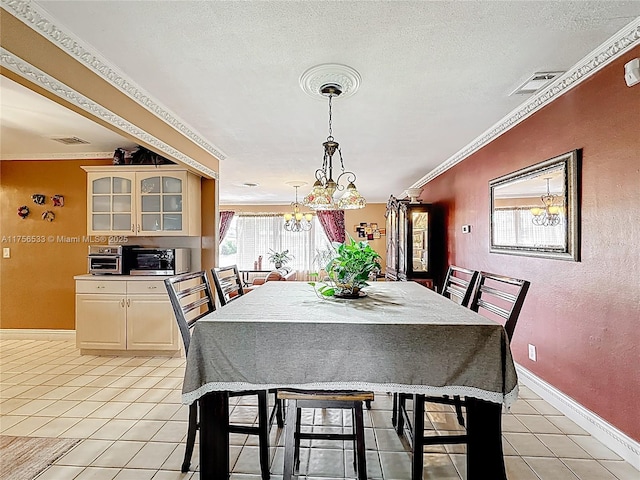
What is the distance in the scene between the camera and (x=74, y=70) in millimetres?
1991

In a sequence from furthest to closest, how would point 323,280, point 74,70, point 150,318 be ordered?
point 150,318, point 323,280, point 74,70

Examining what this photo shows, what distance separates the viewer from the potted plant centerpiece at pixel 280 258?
30.9 feet

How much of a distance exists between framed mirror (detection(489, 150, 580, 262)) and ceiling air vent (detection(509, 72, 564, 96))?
0.51 meters

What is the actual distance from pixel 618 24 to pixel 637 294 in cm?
138

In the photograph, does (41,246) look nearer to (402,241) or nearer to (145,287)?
(145,287)

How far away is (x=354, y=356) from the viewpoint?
1.58 m

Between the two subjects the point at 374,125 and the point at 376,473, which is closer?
the point at 376,473

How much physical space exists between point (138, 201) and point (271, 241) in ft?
19.5

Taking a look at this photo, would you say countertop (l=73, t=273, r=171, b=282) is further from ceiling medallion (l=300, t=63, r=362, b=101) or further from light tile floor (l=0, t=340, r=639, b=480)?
ceiling medallion (l=300, t=63, r=362, b=101)

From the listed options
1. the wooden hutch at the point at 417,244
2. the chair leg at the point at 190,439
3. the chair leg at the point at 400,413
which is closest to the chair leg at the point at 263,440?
the chair leg at the point at 190,439

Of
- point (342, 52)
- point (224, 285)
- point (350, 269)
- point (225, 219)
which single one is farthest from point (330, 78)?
point (225, 219)

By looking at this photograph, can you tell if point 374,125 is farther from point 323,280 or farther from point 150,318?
point 150,318

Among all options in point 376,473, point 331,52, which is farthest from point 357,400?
point 331,52

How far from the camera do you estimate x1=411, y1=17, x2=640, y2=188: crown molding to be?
189 centimetres
